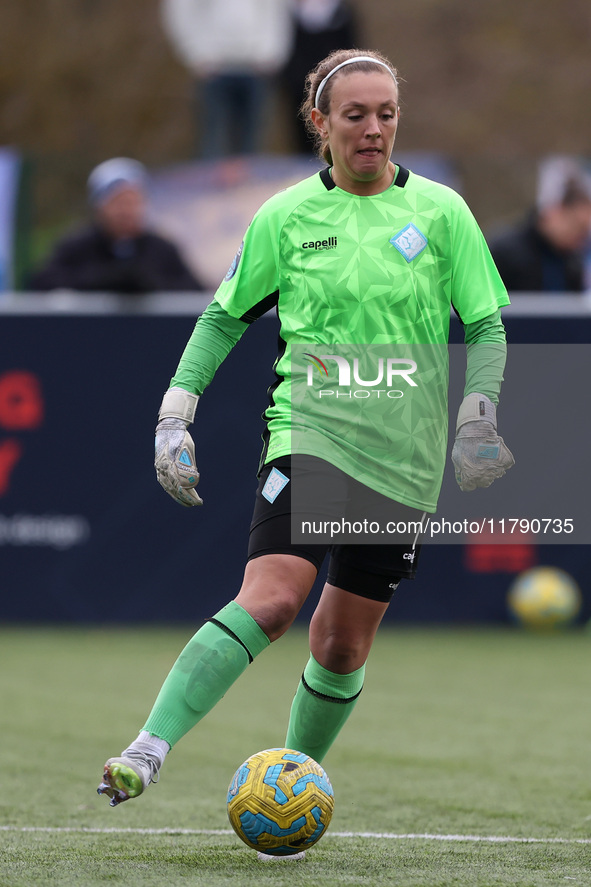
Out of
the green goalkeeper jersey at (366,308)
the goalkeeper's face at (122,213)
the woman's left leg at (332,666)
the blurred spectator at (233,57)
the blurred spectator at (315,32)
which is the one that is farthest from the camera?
the blurred spectator at (315,32)

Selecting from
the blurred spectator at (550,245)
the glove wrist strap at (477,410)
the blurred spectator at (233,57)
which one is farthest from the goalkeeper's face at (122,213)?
the glove wrist strap at (477,410)

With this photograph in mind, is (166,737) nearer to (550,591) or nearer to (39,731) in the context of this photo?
(39,731)

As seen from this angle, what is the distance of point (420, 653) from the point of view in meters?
9.27

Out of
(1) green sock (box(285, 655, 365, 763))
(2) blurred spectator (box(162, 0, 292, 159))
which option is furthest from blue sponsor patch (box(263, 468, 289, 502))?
(2) blurred spectator (box(162, 0, 292, 159))

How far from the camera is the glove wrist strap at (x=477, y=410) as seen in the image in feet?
14.2

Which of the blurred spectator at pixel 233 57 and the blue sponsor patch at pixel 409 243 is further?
the blurred spectator at pixel 233 57

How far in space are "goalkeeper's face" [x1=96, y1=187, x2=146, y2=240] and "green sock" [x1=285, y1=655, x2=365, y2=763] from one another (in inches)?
231

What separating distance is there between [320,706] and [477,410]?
109 centimetres

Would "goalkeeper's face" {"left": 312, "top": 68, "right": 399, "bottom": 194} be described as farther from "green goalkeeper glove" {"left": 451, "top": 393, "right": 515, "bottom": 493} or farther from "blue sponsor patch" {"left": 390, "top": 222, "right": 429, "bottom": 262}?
"green goalkeeper glove" {"left": 451, "top": 393, "right": 515, "bottom": 493}

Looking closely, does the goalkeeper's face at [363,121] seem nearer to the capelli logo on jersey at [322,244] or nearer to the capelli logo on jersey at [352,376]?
the capelli logo on jersey at [322,244]

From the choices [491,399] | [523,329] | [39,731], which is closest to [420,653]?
[523,329]

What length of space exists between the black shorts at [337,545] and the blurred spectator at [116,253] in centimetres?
580

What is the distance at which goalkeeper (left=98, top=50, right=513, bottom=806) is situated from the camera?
4.32m

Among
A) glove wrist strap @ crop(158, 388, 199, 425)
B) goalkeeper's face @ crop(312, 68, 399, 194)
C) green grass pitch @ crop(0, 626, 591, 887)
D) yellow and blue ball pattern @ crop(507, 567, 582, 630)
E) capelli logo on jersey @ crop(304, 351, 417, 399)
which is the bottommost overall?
yellow and blue ball pattern @ crop(507, 567, 582, 630)
